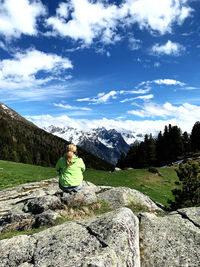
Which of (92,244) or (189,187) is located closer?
(92,244)

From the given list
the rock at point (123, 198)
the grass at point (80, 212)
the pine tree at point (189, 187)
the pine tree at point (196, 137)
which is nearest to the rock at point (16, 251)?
the grass at point (80, 212)

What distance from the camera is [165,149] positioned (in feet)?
304

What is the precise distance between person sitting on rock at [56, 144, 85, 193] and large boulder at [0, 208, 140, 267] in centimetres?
445

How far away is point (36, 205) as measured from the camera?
12062 mm

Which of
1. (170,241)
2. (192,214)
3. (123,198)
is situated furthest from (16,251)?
(192,214)

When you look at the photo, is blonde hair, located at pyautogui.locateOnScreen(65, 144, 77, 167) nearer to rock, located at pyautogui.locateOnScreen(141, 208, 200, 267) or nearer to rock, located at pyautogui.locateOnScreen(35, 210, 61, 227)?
rock, located at pyautogui.locateOnScreen(35, 210, 61, 227)

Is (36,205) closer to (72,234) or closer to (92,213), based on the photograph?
(92,213)

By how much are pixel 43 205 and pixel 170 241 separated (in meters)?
7.37

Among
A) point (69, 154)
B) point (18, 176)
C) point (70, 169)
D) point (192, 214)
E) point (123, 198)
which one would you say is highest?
point (69, 154)

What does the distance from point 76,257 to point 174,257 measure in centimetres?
400

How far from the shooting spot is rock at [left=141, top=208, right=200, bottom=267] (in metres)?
7.43

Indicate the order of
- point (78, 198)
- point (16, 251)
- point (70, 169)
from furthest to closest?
point (70, 169) → point (78, 198) → point (16, 251)

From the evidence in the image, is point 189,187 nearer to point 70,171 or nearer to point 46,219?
point 70,171

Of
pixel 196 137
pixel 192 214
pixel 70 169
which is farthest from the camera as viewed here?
pixel 196 137
